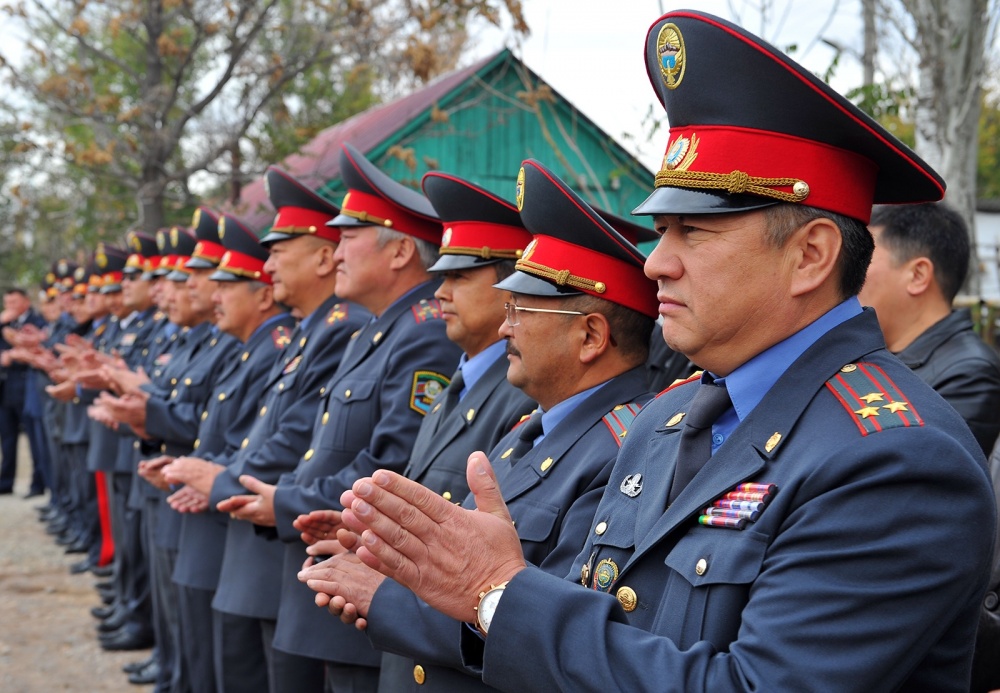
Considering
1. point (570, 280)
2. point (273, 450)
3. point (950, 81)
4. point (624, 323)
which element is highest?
point (950, 81)

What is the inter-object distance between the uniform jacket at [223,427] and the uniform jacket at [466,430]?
1858 mm

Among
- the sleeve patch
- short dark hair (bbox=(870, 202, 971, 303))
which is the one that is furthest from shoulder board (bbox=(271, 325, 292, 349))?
short dark hair (bbox=(870, 202, 971, 303))

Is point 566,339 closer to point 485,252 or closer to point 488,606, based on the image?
point 485,252

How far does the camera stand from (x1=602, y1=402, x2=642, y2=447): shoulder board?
2781 mm

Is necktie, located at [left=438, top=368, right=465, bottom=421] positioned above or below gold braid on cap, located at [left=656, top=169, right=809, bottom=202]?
below

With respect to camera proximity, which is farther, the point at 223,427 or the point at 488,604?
the point at 223,427

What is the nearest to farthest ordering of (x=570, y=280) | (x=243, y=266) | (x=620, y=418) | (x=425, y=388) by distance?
(x=620, y=418) → (x=570, y=280) → (x=425, y=388) → (x=243, y=266)

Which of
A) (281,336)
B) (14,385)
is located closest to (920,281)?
(281,336)

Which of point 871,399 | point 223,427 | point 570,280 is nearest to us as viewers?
point 871,399

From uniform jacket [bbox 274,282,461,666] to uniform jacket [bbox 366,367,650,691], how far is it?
91 cm

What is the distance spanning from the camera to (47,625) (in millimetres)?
8125

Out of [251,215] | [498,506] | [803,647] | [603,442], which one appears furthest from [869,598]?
[251,215]

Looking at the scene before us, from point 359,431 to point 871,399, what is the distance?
8.93 feet

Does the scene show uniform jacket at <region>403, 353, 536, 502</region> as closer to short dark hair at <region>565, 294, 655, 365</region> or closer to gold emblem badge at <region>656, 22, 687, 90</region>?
short dark hair at <region>565, 294, 655, 365</region>
